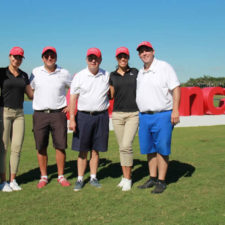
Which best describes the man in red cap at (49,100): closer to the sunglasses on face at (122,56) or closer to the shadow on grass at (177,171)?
the sunglasses on face at (122,56)

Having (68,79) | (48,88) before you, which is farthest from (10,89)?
(68,79)

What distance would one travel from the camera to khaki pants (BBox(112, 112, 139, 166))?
181 inches

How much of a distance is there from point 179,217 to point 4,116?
2.75 m

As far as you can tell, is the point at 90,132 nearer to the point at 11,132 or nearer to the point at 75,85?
the point at 75,85

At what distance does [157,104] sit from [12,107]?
2093mm

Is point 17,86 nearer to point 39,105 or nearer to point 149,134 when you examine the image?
point 39,105

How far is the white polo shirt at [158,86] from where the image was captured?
14.0ft

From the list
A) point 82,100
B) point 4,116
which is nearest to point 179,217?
point 82,100

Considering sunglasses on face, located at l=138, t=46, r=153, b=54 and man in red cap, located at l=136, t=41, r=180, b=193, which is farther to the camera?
sunglasses on face, located at l=138, t=46, r=153, b=54

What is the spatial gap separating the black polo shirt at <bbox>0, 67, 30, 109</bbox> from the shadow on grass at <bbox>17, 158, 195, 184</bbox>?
139 cm

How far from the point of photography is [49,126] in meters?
4.77

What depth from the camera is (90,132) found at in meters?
4.62

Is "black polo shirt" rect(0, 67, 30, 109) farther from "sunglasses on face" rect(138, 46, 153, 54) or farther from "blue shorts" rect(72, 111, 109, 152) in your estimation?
"sunglasses on face" rect(138, 46, 153, 54)

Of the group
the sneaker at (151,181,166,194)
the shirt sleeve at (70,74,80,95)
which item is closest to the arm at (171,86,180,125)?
the sneaker at (151,181,166,194)
